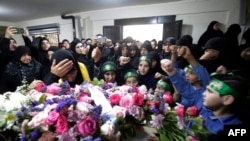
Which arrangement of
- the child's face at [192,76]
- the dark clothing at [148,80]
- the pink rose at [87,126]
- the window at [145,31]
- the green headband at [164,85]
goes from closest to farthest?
the pink rose at [87,126]
the child's face at [192,76]
the green headband at [164,85]
the dark clothing at [148,80]
the window at [145,31]

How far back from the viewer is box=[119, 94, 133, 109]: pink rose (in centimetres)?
80

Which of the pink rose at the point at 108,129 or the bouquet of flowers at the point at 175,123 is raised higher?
the pink rose at the point at 108,129

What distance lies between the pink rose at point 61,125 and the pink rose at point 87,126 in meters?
0.04

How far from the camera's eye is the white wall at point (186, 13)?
4473mm

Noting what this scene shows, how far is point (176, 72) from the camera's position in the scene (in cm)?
124

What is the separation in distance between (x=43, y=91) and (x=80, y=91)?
21 cm

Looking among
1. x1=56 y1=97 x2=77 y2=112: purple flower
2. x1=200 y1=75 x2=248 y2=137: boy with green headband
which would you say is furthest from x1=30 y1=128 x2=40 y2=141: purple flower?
x1=200 y1=75 x2=248 y2=137: boy with green headband

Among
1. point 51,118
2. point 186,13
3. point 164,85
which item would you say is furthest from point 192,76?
point 186,13

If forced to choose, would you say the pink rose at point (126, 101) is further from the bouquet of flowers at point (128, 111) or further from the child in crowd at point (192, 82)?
the child in crowd at point (192, 82)

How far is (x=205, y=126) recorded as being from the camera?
0.78m

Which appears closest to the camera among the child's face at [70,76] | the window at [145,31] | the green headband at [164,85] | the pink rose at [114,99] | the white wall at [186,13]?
the pink rose at [114,99]

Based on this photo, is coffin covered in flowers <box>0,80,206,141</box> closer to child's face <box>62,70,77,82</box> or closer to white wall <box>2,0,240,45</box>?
child's face <box>62,70,77,82</box>

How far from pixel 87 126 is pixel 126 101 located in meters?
0.24

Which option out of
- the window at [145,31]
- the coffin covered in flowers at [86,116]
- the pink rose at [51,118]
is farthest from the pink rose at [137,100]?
the window at [145,31]
